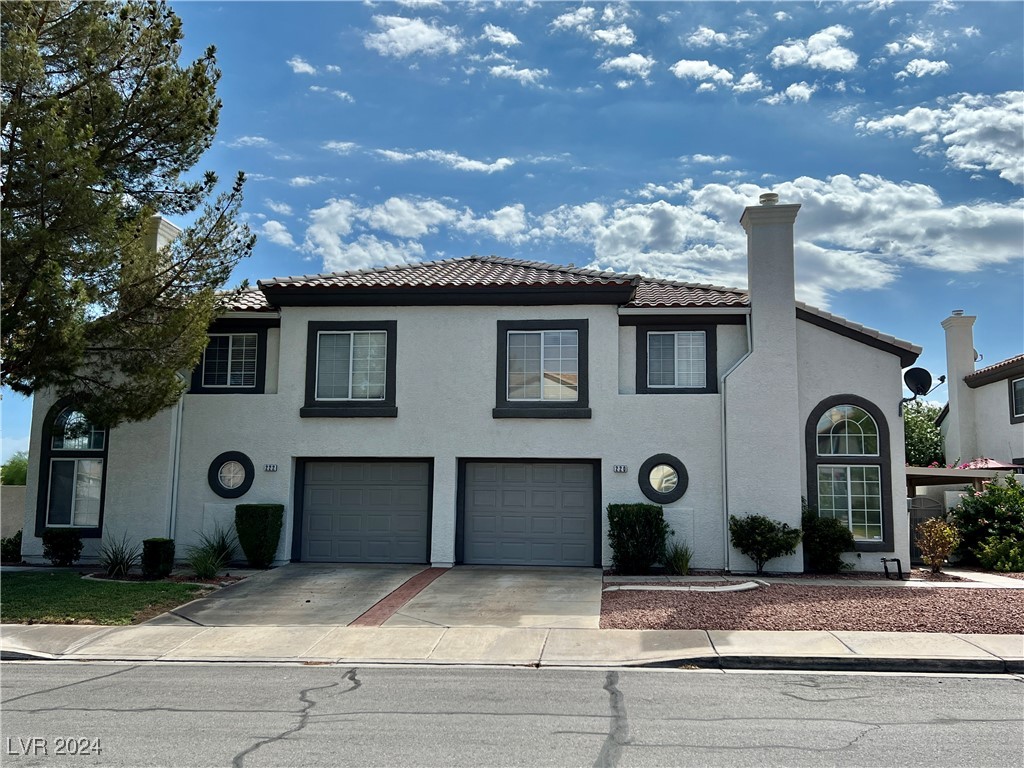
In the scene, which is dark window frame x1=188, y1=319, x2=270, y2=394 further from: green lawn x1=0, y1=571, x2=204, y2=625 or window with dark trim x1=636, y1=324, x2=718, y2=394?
window with dark trim x1=636, y1=324, x2=718, y2=394

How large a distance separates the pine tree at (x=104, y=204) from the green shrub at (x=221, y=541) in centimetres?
301

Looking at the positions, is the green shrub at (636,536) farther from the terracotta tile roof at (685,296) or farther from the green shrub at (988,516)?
the green shrub at (988,516)

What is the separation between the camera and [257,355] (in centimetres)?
1842

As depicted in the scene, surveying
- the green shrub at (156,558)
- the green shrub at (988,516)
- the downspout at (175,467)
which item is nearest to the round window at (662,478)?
the green shrub at (988,516)

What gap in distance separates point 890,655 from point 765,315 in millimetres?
8217

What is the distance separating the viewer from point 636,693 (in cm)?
888

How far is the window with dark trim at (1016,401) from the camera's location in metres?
25.8

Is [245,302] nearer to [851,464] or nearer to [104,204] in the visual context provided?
[104,204]

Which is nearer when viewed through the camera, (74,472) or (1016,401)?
(74,472)

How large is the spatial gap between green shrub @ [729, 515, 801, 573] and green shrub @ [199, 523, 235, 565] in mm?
9781

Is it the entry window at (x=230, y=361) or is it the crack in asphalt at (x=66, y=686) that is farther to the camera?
the entry window at (x=230, y=361)

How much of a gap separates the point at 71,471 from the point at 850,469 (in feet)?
51.9

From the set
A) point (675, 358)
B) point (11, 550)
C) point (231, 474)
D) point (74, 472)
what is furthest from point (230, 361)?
point (675, 358)

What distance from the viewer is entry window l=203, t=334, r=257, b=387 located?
1842 cm
